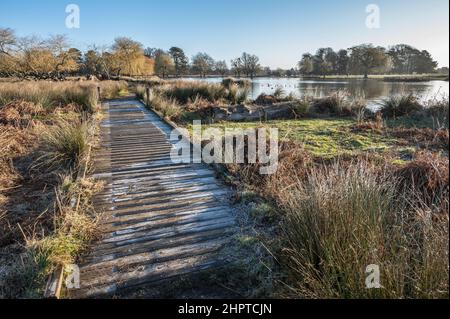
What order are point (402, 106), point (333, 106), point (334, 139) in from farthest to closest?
point (333, 106) → point (402, 106) → point (334, 139)

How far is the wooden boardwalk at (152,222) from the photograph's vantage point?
2.67 meters

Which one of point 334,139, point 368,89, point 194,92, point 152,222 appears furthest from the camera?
point 368,89

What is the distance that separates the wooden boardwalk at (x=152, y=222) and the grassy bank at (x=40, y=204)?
22cm

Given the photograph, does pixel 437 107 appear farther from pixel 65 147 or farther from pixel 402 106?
pixel 65 147

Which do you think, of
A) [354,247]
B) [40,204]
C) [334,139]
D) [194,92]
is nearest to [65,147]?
[40,204]

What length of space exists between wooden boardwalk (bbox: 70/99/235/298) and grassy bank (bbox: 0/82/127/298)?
8.5 inches

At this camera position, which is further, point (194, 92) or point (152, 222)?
point (194, 92)

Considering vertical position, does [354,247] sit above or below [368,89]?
below

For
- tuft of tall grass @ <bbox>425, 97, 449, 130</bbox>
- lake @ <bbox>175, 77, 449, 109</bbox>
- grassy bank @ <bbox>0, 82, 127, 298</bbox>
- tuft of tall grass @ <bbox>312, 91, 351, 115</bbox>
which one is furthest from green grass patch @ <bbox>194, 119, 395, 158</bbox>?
tuft of tall grass @ <bbox>425, 97, 449, 130</bbox>

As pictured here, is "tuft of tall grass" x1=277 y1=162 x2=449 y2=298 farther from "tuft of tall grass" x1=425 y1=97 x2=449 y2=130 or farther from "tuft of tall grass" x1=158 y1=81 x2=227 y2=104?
"tuft of tall grass" x1=158 y1=81 x2=227 y2=104

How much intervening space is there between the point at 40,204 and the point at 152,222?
1.73 metres

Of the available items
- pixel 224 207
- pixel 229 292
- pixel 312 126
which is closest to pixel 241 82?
pixel 312 126

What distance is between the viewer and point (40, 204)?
163 inches

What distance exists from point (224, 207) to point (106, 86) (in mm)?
18300
